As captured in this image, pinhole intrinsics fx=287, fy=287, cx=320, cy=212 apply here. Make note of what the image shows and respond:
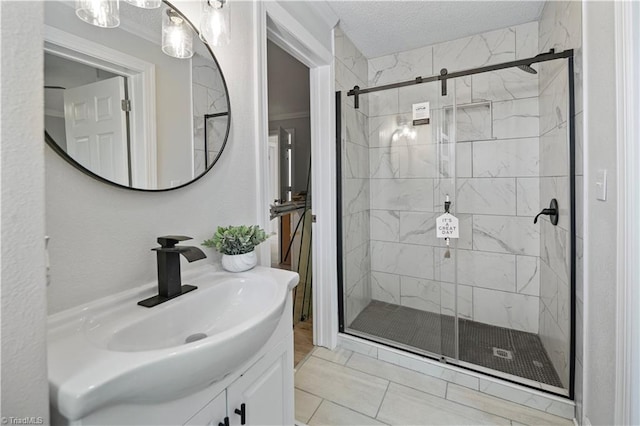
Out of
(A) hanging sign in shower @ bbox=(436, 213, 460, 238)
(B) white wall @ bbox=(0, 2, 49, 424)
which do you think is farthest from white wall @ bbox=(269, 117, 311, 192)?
(B) white wall @ bbox=(0, 2, 49, 424)

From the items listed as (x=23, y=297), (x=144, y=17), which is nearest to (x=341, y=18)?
(x=144, y=17)

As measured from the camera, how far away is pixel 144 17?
0.97m

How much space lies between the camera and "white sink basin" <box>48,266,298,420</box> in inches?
20.3

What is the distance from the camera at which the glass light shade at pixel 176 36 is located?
1.03m

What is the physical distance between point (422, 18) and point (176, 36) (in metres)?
1.75

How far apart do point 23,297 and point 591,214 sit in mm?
1869

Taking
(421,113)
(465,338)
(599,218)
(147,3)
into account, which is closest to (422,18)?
(421,113)

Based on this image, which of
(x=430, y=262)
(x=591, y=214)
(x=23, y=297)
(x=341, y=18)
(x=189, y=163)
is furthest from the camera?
(x=430, y=262)

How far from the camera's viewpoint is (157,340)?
0.82 m

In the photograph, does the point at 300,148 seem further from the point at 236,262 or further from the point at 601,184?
the point at 601,184

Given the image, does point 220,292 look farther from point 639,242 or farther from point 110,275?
point 639,242

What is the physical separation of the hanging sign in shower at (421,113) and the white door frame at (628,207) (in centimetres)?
112

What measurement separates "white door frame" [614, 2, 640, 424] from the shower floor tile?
750 mm

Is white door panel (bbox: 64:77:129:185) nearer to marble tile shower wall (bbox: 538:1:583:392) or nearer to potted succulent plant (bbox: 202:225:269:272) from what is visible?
potted succulent plant (bbox: 202:225:269:272)
